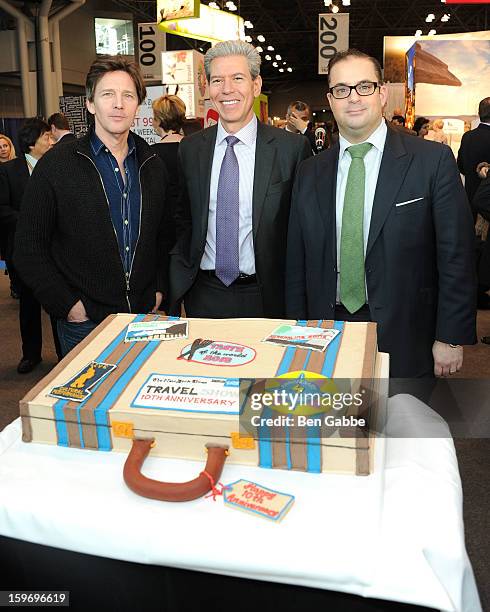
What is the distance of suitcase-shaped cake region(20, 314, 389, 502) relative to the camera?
94cm

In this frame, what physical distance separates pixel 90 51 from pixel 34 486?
17.6 metres

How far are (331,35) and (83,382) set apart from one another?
10.5m

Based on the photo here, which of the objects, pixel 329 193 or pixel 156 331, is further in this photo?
pixel 329 193

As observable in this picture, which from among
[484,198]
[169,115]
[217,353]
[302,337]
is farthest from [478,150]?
[217,353]

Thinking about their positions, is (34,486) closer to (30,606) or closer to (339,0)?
(30,606)

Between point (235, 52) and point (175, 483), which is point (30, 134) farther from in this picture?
point (175, 483)

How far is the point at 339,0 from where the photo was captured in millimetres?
18844

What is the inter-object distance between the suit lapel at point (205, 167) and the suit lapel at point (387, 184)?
2.00ft

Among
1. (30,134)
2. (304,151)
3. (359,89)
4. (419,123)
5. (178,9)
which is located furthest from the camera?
(178,9)

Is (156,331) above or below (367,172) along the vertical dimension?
below

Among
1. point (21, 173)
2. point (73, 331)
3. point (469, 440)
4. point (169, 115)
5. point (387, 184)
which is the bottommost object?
point (469, 440)

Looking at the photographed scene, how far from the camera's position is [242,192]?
219 centimetres

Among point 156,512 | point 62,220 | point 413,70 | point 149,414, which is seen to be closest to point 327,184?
point 62,220

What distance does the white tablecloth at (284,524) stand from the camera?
0.79 m
